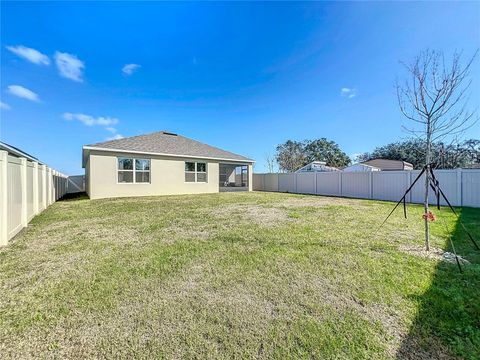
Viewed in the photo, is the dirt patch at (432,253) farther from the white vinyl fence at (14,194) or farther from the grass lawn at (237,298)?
the white vinyl fence at (14,194)

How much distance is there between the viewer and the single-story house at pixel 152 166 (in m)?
12.4

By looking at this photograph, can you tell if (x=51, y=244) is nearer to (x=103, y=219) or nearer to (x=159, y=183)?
(x=103, y=219)

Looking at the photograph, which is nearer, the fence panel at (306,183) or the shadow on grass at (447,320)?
the shadow on grass at (447,320)

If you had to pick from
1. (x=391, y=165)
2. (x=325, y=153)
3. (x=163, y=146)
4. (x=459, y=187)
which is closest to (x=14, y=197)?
(x=163, y=146)

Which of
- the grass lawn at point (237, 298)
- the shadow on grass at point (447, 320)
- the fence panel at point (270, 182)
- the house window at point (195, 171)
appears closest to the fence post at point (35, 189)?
the grass lawn at point (237, 298)

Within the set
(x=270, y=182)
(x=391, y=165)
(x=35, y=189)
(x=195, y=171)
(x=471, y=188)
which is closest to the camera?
(x=35, y=189)

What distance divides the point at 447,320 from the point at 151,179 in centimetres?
1445

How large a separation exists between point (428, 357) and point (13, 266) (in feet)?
18.0

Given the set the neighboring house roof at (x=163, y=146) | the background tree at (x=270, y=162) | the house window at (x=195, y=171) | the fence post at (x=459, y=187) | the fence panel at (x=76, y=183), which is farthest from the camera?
the background tree at (x=270, y=162)

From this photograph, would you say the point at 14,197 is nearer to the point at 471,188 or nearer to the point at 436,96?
the point at 436,96

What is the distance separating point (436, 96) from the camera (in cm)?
423

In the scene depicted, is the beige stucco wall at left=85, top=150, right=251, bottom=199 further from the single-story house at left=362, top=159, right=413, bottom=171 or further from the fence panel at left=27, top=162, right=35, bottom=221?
the single-story house at left=362, top=159, right=413, bottom=171

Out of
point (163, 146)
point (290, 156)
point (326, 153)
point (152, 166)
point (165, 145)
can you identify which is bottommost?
point (152, 166)

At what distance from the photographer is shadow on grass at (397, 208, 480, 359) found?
179 centimetres
